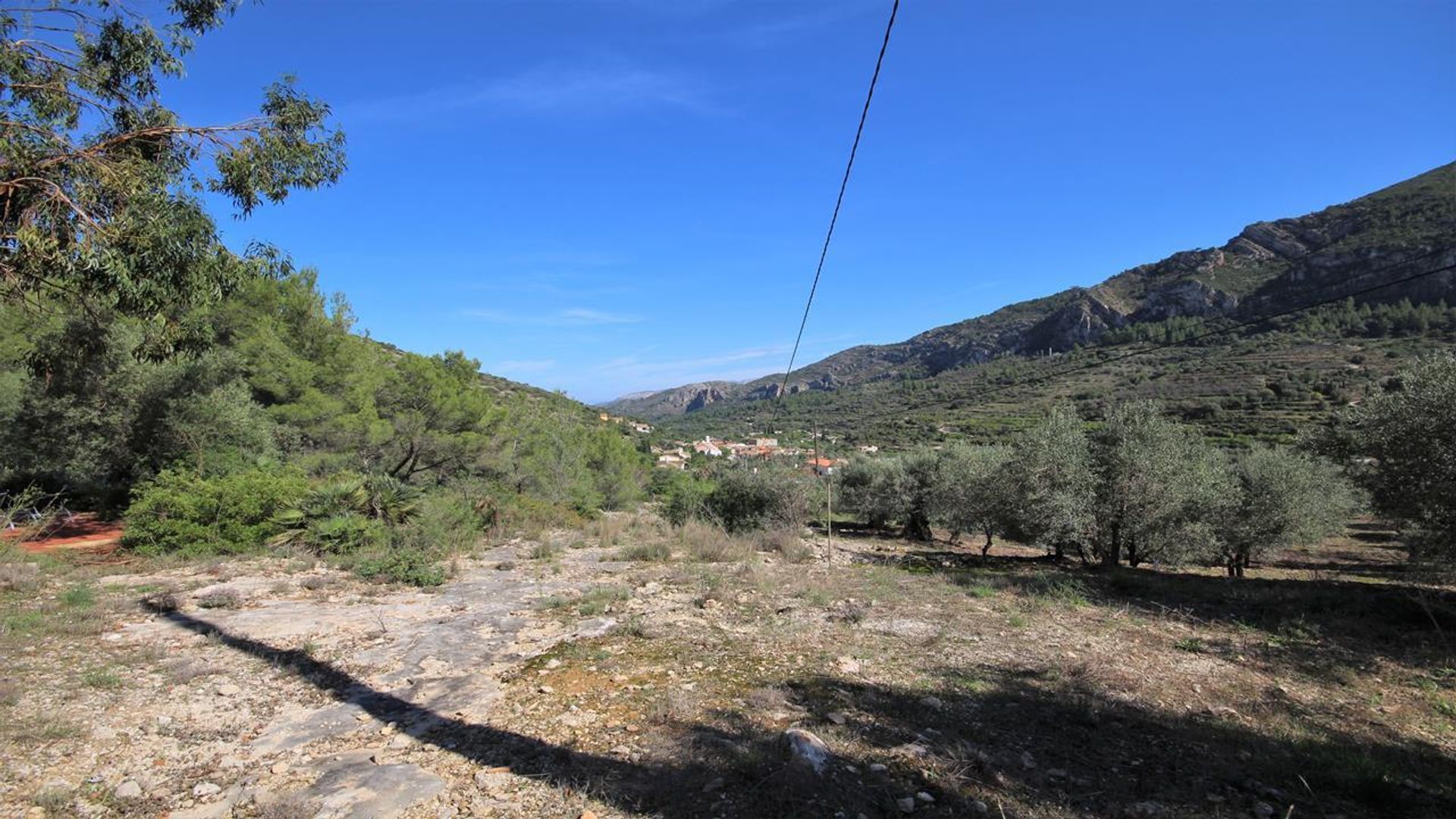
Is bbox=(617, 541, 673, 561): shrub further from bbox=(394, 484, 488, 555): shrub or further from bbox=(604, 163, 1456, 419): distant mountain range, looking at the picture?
bbox=(604, 163, 1456, 419): distant mountain range

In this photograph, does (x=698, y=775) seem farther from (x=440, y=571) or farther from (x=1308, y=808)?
(x=440, y=571)

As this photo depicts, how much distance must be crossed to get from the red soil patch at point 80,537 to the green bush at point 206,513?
1053 millimetres

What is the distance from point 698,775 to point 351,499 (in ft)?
36.7

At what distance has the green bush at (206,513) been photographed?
10.5 m

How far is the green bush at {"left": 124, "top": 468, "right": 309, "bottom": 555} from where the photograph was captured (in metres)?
10.5

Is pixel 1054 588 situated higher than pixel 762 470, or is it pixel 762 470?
pixel 762 470

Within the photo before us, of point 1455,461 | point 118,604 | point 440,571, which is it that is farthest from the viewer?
point 440,571

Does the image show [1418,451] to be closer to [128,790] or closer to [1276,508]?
[1276,508]

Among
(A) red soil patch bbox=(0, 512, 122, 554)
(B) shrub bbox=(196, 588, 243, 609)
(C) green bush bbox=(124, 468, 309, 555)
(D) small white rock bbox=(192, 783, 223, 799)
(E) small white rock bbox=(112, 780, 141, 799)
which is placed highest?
(C) green bush bbox=(124, 468, 309, 555)

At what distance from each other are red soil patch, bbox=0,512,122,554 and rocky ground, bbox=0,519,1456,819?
240cm

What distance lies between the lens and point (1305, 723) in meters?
5.18

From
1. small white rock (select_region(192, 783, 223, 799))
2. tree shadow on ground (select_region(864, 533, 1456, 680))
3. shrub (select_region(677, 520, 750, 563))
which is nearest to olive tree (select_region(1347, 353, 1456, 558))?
tree shadow on ground (select_region(864, 533, 1456, 680))

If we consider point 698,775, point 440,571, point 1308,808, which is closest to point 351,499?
point 440,571

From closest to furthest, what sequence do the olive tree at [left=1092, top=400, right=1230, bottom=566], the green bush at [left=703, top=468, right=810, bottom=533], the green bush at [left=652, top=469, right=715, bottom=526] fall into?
the olive tree at [left=1092, top=400, right=1230, bottom=566] < the green bush at [left=703, top=468, right=810, bottom=533] < the green bush at [left=652, top=469, right=715, bottom=526]
